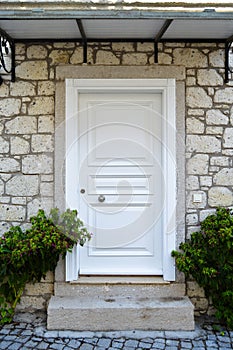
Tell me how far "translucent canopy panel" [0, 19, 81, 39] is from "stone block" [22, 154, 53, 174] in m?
1.24

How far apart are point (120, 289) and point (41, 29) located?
9.08ft

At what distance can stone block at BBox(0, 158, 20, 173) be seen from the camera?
3.91 meters

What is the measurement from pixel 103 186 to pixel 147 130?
0.79 m

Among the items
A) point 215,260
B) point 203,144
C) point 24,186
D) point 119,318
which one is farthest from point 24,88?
point 215,260

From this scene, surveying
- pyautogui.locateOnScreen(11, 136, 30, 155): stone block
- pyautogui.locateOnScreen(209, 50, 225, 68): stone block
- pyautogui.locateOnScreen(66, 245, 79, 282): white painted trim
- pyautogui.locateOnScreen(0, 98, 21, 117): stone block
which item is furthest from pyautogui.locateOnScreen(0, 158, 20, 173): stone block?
pyautogui.locateOnScreen(209, 50, 225, 68): stone block

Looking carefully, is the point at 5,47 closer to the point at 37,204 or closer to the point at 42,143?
the point at 42,143

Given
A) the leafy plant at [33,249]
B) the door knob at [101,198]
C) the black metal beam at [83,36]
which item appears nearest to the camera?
the black metal beam at [83,36]

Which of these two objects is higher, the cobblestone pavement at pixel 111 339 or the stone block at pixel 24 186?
the stone block at pixel 24 186

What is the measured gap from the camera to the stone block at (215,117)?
12.8 ft

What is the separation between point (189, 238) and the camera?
3916mm

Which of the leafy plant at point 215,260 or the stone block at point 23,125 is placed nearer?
the leafy plant at point 215,260

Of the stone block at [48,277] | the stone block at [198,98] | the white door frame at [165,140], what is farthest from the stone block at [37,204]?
the stone block at [198,98]

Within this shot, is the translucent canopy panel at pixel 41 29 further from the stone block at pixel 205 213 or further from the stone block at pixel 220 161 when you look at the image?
the stone block at pixel 205 213

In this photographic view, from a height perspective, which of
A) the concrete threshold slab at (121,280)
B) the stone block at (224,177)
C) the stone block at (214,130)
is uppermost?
the stone block at (214,130)
